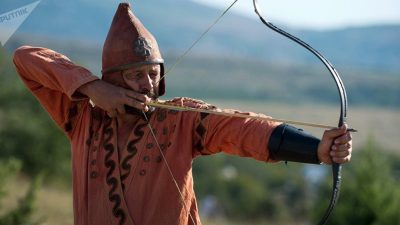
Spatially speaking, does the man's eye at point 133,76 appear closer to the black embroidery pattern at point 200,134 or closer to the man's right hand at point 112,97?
the man's right hand at point 112,97

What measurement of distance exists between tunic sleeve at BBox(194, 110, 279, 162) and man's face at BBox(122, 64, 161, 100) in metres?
0.35

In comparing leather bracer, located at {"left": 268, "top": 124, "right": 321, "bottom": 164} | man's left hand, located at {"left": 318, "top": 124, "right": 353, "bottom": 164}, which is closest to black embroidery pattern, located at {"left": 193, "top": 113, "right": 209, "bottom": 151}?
leather bracer, located at {"left": 268, "top": 124, "right": 321, "bottom": 164}

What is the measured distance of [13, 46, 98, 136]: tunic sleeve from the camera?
14.4 ft

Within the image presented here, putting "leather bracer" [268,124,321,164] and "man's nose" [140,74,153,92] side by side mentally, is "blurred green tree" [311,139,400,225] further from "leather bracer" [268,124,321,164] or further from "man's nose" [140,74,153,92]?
"leather bracer" [268,124,321,164]

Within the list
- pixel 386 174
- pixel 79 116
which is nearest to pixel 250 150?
pixel 79 116

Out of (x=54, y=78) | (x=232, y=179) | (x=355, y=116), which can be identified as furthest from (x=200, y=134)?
(x=355, y=116)

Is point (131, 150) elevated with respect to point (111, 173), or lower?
elevated

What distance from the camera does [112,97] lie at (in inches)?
166

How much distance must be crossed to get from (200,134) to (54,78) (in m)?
0.90

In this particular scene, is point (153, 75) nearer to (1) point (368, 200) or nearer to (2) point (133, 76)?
(2) point (133, 76)

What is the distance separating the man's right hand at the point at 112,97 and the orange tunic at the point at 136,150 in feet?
0.17

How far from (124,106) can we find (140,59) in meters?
0.26

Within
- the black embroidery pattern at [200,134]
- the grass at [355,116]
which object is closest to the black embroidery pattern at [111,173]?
the black embroidery pattern at [200,134]

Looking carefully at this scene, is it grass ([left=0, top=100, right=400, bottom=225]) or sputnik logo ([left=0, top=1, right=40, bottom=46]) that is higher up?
sputnik logo ([left=0, top=1, right=40, bottom=46])
